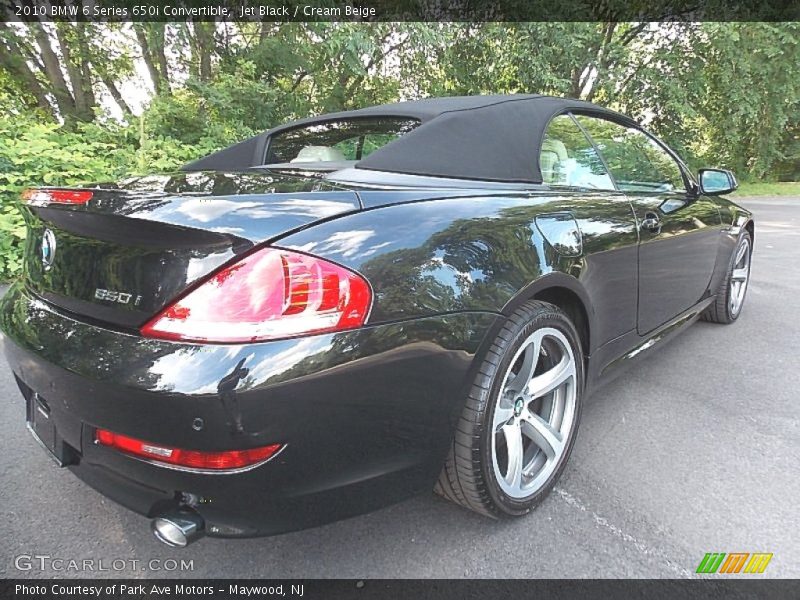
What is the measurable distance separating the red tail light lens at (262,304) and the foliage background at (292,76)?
188 inches

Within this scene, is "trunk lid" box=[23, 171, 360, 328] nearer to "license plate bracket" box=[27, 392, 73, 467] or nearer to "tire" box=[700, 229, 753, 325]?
"license plate bracket" box=[27, 392, 73, 467]

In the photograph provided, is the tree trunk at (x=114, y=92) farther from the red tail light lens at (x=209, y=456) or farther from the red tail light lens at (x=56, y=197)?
the red tail light lens at (x=209, y=456)

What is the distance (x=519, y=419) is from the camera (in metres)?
1.89

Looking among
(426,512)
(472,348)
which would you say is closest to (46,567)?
(426,512)

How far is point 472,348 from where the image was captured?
1.54m

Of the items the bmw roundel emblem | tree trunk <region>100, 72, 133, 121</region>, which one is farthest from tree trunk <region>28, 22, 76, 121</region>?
the bmw roundel emblem

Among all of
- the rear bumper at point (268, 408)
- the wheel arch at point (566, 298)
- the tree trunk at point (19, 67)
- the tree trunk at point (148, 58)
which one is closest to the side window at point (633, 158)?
the wheel arch at point (566, 298)

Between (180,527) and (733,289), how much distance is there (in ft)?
14.1

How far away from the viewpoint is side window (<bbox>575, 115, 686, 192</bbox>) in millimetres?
2645

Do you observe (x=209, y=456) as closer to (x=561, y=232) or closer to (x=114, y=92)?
(x=561, y=232)

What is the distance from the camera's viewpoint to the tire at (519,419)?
5.28ft

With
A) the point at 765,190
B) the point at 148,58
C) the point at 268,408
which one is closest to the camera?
the point at 268,408

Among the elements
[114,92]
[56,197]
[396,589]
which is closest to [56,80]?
[114,92]

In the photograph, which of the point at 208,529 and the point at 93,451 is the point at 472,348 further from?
the point at 93,451
